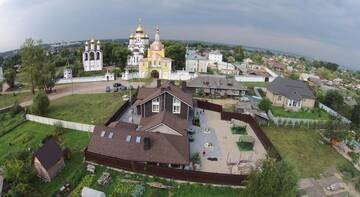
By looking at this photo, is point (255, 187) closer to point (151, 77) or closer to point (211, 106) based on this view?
point (211, 106)

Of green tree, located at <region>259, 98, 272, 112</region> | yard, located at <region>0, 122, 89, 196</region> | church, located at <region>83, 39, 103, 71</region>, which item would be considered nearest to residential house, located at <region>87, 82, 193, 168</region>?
yard, located at <region>0, 122, 89, 196</region>

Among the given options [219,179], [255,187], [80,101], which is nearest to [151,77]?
[80,101]

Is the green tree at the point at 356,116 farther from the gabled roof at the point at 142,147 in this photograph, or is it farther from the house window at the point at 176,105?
the gabled roof at the point at 142,147

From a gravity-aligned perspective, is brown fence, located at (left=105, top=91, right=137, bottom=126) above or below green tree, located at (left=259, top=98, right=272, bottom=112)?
below

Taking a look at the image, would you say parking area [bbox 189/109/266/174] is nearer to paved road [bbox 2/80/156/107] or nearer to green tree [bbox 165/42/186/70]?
paved road [bbox 2/80/156/107]

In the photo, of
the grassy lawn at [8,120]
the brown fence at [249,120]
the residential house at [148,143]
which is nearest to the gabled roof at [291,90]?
the brown fence at [249,120]

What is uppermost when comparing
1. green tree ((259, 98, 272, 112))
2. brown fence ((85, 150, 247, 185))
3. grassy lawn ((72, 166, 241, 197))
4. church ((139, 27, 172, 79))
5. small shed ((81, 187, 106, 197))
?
church ((139, 27, 172, 79))
